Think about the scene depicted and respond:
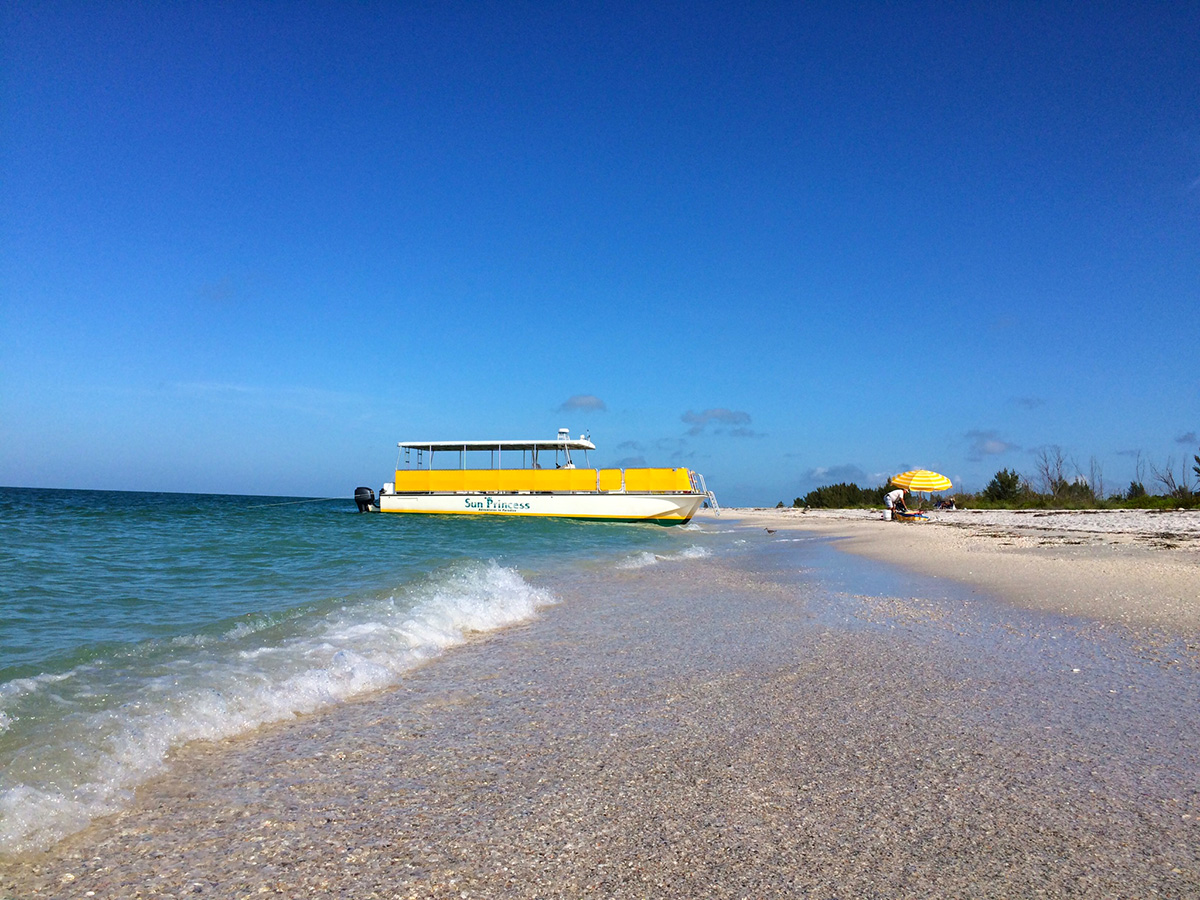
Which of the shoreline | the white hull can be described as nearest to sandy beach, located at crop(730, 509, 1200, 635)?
the shoreline

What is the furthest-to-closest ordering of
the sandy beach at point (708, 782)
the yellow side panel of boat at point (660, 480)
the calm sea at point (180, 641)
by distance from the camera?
the yellow side panel of boat at point (660, 480) → the calm sea at point (180, 641) → the sandy beach at point (708, 782)

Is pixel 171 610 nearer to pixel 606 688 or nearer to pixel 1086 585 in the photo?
pixel 606 688

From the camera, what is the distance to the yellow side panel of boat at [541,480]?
2872cm

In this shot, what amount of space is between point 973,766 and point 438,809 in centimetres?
227

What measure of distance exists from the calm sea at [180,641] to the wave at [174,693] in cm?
1

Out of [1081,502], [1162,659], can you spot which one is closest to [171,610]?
[1162,659]

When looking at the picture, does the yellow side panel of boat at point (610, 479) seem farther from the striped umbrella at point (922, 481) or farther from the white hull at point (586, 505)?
the striped umbrella at point (922, 481)

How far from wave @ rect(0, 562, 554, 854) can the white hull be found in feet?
69.4

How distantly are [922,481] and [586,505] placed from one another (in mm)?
15480

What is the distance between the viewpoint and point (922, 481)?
31.8 m

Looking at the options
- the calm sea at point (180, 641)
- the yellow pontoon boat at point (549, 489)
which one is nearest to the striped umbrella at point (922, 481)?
the yellow pontoon boat at point (549, 489)

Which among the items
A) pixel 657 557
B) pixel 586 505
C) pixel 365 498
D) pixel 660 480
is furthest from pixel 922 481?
pixel 365 498

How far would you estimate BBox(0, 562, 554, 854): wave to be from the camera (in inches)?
110

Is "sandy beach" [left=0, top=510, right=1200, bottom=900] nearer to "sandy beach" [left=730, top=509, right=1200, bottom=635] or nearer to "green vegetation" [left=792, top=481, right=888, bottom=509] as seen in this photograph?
"sandy beach" [left=730, top=509, right=1200, bottom=635]
